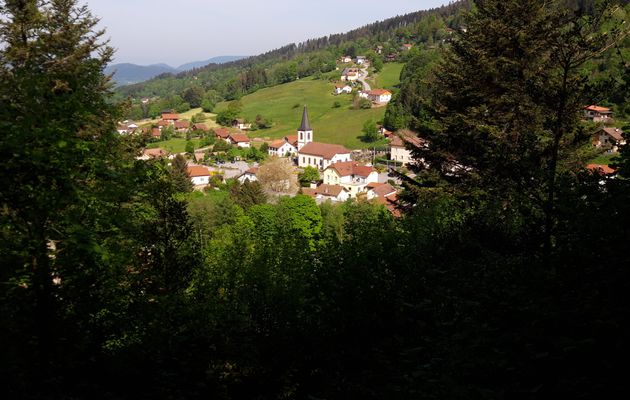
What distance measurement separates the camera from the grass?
323 feet

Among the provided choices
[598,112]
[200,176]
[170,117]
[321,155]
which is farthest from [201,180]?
[170,117]

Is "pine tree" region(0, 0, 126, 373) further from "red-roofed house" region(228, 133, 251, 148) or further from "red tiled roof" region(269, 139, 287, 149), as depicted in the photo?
"red-roofed house" region(228, 133, 251, 148)

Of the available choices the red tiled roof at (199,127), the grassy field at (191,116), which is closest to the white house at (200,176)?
the red tiled roof at (199,127)

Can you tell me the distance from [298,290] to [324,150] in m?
77.8

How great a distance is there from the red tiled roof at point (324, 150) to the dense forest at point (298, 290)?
239 feet

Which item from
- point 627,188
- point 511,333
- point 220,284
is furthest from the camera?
point 220,284

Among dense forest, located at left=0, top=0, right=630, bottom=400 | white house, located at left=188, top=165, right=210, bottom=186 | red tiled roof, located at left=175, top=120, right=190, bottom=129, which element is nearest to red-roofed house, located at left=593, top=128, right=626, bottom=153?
dense forest, located at left=0, top=0, right=630, bottom=400

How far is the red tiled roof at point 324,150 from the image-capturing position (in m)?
83.7

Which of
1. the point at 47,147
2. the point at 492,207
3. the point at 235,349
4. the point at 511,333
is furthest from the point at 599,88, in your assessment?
the point at 47,147

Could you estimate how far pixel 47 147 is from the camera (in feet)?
22.2

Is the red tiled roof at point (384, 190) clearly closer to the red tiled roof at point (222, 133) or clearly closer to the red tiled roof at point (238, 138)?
the red tiled roof at point (238, 138)

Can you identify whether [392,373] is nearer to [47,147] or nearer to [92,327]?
[92,327]

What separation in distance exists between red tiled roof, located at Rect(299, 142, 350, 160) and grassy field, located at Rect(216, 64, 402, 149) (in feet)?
42.7

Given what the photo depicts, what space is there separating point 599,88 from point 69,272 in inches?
408
